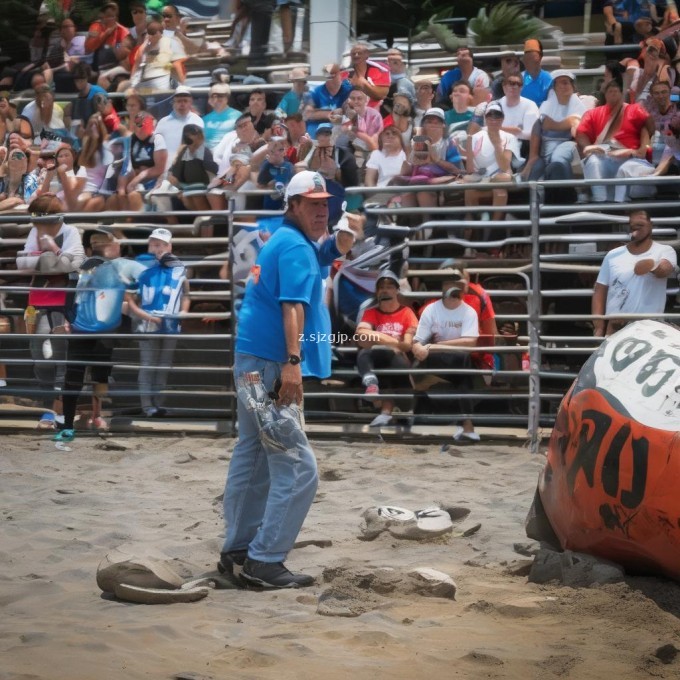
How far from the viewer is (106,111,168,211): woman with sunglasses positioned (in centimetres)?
1346

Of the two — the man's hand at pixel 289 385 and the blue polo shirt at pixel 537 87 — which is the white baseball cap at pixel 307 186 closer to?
the man's hand at pixel 289 385

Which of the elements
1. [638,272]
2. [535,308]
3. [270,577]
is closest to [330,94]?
[535,308]

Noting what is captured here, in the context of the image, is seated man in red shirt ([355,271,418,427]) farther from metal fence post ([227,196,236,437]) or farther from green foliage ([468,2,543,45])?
green foliage ([468,2,543,45])

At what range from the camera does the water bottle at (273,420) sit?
5906mm

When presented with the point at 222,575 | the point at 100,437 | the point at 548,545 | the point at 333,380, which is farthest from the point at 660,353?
the point at 100,437

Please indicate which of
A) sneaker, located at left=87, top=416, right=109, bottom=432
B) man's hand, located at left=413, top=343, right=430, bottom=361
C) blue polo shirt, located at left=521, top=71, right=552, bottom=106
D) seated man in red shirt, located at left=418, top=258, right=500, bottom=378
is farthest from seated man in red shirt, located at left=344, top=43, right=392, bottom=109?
sneaker, located at left=87, top=416, right=109, bottom=432

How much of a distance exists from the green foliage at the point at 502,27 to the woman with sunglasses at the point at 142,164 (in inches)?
224

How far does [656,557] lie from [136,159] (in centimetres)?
961

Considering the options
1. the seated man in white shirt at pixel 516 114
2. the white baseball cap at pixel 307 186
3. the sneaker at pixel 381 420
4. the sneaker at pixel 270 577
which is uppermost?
the seated man in white shirt at pixel 516 114

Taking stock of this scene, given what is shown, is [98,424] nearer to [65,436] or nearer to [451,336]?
[65,436]

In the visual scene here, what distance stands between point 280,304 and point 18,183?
9228 millimetres

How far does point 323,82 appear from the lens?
14.4 meters

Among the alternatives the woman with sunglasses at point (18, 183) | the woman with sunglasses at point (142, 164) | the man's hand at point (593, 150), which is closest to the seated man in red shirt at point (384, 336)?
the man's hand at point (593, 150)

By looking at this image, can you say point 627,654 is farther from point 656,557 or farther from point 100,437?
point 100,437
